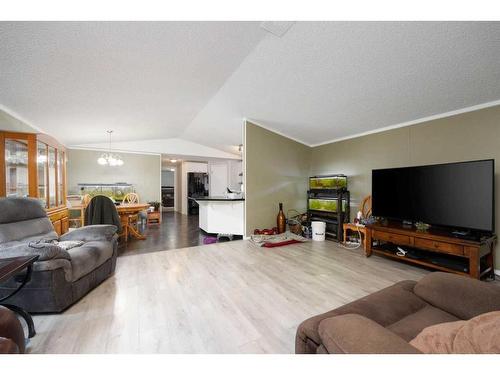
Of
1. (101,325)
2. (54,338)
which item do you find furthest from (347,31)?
(54,338)

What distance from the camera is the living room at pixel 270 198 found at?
1.30 meters

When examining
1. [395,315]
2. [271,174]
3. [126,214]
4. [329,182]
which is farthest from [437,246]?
[126,214]

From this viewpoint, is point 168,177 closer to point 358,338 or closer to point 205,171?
point 205,171

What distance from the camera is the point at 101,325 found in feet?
5.04

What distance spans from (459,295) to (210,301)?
173cm

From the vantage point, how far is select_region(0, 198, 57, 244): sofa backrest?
6.59ft

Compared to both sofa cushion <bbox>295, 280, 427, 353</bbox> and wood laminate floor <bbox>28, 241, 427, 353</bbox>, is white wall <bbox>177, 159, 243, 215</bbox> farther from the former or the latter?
sofa cushion <bbox>295, 280, 427, 353</bbox>

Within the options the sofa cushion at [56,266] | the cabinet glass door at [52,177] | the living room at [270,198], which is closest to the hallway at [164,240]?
the living room at [270,198]

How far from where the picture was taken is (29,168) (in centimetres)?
281

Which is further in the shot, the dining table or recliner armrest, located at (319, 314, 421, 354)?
the dining table

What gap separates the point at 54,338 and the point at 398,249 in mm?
3611

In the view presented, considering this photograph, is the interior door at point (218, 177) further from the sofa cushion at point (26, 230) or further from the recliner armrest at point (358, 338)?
the recliner armrest at point (358, 338)

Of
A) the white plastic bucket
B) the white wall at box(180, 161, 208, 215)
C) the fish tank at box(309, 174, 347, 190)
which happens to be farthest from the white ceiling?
the white wall at box(180, 161, 208, 215)

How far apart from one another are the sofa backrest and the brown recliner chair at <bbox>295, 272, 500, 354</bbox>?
278 centimetres
